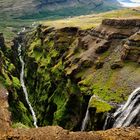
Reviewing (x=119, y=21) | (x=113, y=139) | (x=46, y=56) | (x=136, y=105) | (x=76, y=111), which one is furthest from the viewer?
(x=46, y=56)

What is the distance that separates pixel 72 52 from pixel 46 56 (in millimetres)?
26979

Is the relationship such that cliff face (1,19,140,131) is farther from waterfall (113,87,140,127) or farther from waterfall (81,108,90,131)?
waterfall (113,87,140,127)

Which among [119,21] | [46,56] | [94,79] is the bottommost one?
[46,56]

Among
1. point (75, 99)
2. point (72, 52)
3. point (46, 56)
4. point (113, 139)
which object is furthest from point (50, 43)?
point (113, 139)

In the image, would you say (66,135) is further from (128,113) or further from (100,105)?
(100,105)

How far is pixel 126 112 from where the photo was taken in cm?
6962

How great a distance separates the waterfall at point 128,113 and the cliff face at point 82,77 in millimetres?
3879

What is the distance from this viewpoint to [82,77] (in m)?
101

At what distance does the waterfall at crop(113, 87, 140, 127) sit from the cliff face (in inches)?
153

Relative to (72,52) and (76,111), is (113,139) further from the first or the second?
(72,52)

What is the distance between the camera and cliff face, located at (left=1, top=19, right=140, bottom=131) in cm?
8462

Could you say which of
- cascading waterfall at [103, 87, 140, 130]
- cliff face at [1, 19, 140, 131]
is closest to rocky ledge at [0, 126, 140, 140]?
cascading waterfall at [103, 87, 140, 130]

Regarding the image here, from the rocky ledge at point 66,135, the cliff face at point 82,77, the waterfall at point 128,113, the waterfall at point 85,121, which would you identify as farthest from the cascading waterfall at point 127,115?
the rocky ledge at point 66,135

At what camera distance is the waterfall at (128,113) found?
2581 inches
